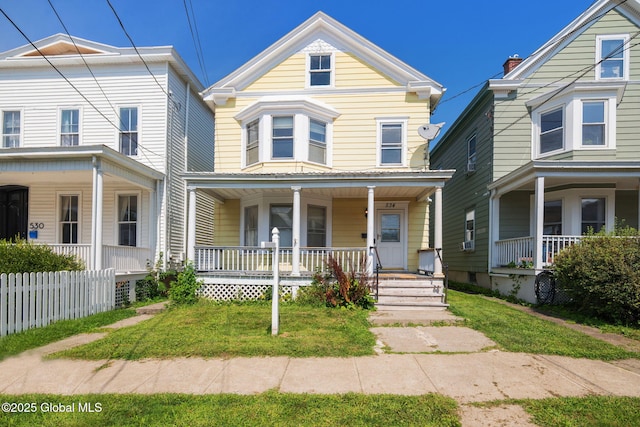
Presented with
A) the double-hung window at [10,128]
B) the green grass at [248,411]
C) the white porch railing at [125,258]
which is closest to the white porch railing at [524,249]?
the green grass at [248,411]

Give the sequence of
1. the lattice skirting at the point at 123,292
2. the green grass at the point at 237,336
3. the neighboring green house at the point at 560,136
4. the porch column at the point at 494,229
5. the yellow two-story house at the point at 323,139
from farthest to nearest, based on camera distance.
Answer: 1. the porch column at the point at 494,229
2. the yellow two-story house at the point at 323,139
3. the neighboring green house at the point at 560,136
4. the lattice skirting at the point at 123,292
5. the green grass at the point at 237,336

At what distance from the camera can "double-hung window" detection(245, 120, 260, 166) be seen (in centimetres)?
1175

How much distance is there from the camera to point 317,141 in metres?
11.7

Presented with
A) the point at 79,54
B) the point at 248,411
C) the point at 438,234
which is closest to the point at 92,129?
the point at 79,54

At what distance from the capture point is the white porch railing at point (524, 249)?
32.0 feet

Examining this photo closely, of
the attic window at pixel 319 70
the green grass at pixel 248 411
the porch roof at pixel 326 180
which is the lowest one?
the green grass at pixel 248 411

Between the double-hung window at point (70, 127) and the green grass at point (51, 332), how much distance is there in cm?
736

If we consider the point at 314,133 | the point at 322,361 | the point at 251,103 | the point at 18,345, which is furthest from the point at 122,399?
the point at 251,103

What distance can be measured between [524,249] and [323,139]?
7019 millimetres

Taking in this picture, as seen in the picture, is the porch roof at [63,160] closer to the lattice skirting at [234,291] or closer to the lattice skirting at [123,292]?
the lattice skirting at [123,292]

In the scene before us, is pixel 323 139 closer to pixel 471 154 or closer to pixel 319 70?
pixel 319 70

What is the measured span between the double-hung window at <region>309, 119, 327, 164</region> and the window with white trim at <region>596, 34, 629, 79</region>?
30.1 feet

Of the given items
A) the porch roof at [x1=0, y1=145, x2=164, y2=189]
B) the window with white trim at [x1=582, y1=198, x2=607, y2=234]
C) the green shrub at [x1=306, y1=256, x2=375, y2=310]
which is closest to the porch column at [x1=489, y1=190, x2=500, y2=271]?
the window with white trim at [x1=582, y1=198, x2=607, y2=234]

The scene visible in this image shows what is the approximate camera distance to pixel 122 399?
381 centimetres
